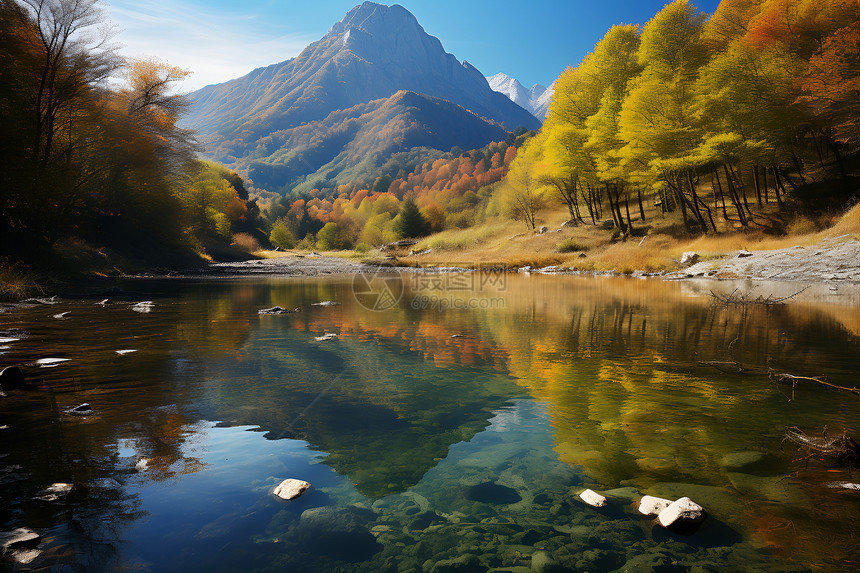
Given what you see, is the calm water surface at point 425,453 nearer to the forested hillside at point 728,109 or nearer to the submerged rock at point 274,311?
the submerged rock at point 274,311

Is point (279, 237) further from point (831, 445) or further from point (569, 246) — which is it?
point (831, 445)

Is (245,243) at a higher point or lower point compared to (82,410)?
higher

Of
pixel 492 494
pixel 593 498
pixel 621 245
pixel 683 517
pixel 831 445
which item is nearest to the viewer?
pixel 683 517

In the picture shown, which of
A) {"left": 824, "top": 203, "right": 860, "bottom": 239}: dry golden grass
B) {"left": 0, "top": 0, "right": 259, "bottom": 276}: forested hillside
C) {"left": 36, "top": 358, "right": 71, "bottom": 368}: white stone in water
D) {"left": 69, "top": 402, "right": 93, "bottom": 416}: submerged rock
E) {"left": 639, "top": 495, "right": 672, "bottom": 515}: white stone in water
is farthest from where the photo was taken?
{"left": 824, "top": 203, "right": 860, "bottom": 239}: dry golden grass

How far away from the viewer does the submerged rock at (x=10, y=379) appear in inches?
233

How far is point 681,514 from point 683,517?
22 millimetres

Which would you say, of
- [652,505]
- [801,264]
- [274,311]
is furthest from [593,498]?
[801,264]

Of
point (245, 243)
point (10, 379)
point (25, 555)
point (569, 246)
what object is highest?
point (245, 243)

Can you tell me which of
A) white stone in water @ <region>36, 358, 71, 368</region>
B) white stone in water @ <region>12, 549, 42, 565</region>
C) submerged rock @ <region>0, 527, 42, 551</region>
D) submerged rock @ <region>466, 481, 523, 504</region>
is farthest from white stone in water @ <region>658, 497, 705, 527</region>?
white stone in water @ <region>36, 358, 71, 368</region>

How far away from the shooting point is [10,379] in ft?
19.6

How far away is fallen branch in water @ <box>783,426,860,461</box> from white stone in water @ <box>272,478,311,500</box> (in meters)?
4.61

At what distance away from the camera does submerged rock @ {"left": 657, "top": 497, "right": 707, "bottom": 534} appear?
3017mm

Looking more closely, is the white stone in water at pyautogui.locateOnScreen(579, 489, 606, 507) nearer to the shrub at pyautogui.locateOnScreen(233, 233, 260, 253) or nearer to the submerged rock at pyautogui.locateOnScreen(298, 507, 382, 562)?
the submerged rock at pyautogui.locateOnScreen(298, 507, 382, 562)

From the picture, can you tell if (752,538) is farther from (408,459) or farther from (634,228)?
(634,228)
